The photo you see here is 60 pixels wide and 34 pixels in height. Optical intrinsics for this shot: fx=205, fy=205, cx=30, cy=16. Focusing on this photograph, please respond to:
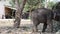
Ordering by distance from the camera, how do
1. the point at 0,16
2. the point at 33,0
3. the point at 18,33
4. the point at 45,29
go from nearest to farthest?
the point at 18,33
the point at 45,29
the point at 33,0
the point at 0,16

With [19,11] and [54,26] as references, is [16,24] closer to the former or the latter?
[19,11]

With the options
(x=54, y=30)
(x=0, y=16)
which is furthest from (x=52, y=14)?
(x=0, y=16)

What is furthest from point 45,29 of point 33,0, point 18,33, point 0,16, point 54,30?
point 0,16

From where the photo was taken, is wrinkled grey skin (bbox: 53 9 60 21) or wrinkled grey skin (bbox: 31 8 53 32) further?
wrinkled grey skin (bbox: 53 9 60 21)

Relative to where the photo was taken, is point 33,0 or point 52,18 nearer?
point 52,18

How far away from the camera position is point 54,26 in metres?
10.8

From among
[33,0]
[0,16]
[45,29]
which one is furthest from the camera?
[0,16]

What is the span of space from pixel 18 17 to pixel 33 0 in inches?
209

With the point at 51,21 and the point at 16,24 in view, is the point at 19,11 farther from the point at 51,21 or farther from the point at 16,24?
the point at 51,21

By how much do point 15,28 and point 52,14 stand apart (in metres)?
2.47

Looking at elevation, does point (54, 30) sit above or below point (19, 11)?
below

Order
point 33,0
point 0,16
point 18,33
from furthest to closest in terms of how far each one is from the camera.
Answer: point 0,16 → point 33,0 → point 18,33

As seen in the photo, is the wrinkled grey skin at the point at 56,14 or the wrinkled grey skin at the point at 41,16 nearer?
the wrinkled grey skin at the point at 41,16

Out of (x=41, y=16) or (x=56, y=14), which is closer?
(x=41, y=16)
